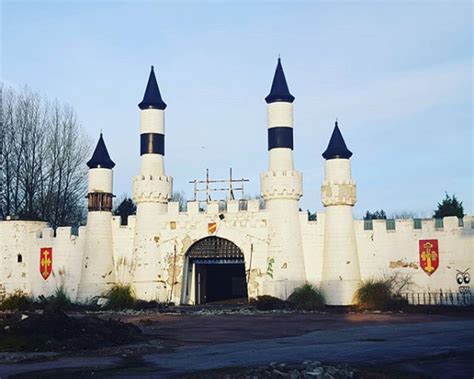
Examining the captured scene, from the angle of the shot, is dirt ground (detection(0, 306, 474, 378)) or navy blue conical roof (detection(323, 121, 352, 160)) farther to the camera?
navy blue conical roof (detection(323, 121, 352, 160))

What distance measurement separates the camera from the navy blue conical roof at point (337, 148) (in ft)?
135

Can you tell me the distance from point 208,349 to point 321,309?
18.3 m

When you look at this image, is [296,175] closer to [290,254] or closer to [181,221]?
[290,254]

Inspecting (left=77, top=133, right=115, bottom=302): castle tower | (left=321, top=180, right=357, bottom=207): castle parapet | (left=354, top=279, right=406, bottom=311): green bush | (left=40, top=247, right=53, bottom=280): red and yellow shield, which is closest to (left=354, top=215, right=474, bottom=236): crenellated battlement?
(left=321, top=180, right=357, bottom=207): castle parapet

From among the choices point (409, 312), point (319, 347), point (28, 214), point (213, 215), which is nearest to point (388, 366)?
point (319, 347)

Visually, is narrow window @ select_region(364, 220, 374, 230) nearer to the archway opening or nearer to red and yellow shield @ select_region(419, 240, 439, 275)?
red and yellow shield @ select_region(419, 240, 439, 275)

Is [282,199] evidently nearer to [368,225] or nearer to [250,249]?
[250,249]

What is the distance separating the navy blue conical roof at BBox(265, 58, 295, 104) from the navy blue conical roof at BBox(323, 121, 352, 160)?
3.24 metres

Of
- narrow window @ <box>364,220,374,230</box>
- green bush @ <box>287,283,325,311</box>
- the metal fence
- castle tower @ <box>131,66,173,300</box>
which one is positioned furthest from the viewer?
castle tower @ <box>131,66,173,300</box>

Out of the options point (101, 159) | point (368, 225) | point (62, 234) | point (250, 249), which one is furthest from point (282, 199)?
point (62, 234)

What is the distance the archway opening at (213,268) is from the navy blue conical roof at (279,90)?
28.9ft

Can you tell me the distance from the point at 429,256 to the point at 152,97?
61.3 ft

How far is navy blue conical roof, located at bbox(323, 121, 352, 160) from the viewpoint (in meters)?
41.3

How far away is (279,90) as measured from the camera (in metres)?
41.9
